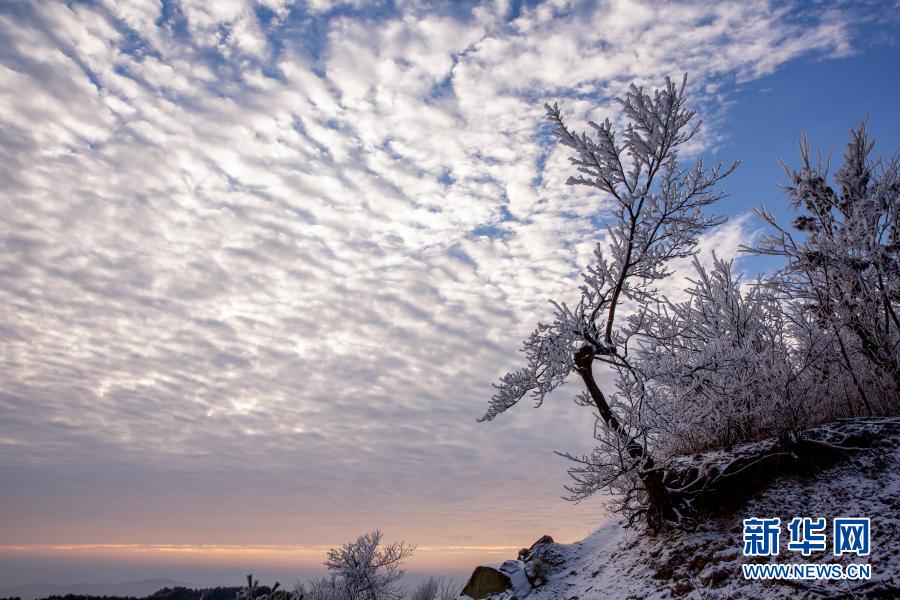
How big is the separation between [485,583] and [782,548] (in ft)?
22.4

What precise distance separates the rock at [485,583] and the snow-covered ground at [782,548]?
1833 millimetres

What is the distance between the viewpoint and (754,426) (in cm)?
1017

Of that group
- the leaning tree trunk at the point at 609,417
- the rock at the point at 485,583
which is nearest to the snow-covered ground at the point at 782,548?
the leaning tree trunk at the point at 609,417

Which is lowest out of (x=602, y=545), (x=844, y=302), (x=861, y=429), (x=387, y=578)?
(x=387, y=578)

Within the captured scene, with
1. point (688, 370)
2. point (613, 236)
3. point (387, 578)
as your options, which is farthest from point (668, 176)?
point (387, 578)

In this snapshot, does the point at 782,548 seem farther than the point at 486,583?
No

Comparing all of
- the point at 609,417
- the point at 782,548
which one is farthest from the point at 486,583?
the point at 782,548

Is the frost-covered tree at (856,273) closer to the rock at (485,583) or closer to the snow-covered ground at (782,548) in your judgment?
the snow-covered ground at (782,548)

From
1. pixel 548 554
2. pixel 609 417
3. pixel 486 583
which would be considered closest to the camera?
pixel 609 417

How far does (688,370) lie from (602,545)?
528cm

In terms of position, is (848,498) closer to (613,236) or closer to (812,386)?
(812,386)

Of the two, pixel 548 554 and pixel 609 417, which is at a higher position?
pixel 609 417

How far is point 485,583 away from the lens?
38.7ft

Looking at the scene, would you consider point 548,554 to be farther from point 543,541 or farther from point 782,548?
point 782,548
